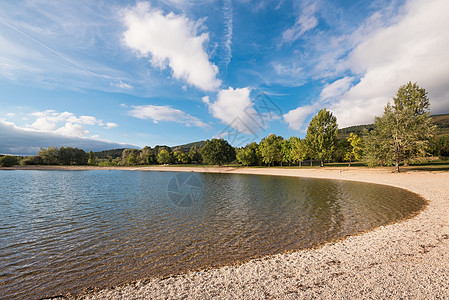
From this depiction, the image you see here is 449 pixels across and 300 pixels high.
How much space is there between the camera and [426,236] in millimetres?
9383

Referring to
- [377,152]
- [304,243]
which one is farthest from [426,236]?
[377,152]

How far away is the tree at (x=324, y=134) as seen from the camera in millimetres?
60719

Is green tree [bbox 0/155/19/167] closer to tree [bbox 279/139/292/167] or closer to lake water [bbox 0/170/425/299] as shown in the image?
lake water [bbox 0/170/425/299]

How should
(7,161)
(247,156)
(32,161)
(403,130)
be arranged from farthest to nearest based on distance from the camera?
(32,161) → (7,161) → (247,156) → (403,130)

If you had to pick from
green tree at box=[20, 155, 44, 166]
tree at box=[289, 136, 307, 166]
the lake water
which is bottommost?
the lake water

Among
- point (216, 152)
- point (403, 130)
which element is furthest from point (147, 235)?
point (216, 152)

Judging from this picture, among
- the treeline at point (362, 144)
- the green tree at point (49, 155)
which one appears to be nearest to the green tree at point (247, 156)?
the treeline at point (362, 144)

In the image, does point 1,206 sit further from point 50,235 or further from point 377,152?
point 377,152

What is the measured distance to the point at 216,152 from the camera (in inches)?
3509

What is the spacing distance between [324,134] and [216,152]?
47.9 m

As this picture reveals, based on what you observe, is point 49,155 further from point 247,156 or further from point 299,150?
point 299,150

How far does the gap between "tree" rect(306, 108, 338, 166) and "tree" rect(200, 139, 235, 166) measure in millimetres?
41698

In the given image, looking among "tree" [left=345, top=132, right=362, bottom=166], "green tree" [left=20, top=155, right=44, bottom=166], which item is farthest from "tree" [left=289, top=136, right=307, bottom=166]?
"green tree" [left=20, top=155, right=44, bottom=166]

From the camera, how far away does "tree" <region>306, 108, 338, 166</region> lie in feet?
199
